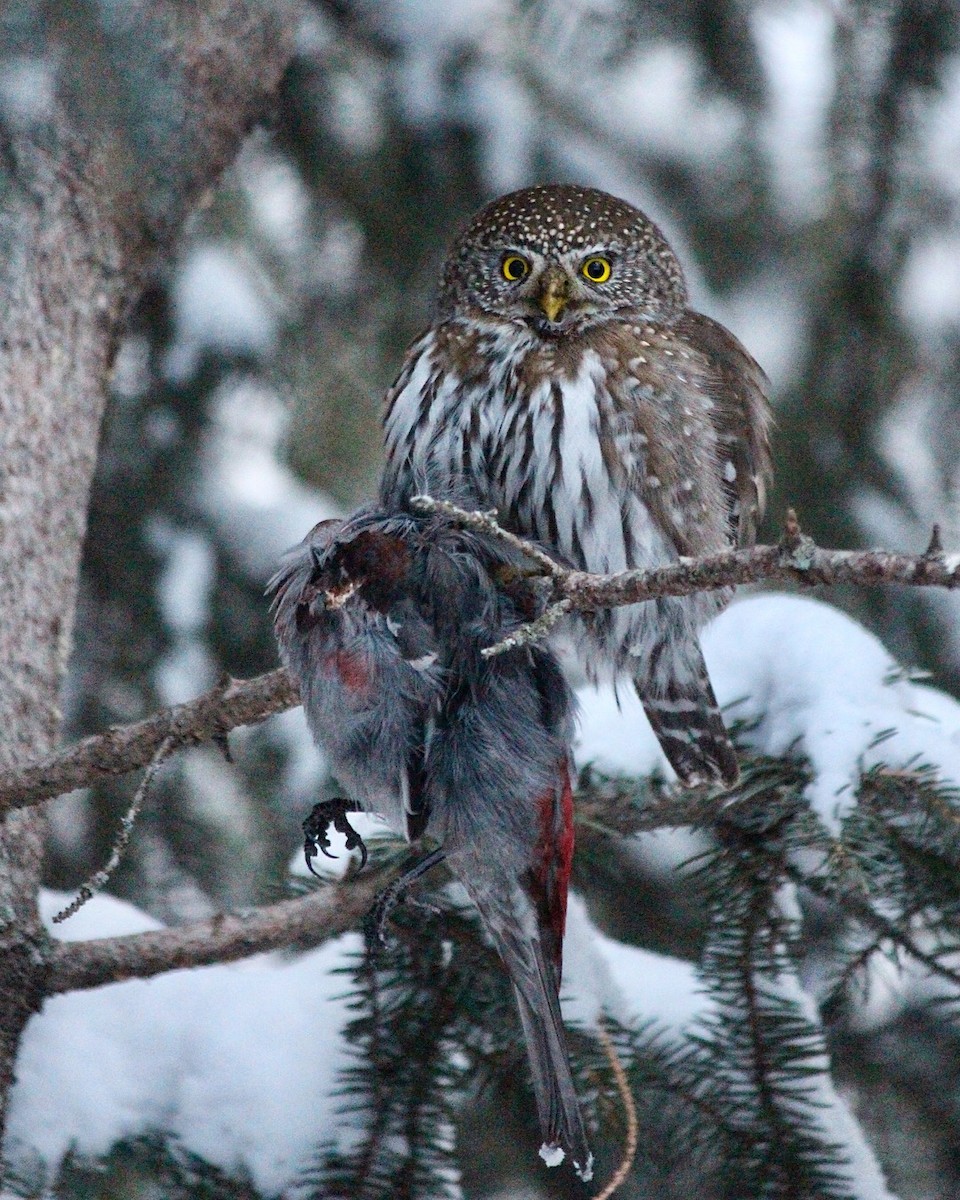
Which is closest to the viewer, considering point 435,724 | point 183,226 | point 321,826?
point 435,724

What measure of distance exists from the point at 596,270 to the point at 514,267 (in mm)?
158

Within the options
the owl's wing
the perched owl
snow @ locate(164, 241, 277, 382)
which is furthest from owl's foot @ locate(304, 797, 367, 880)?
snow @ locate(164, 241, 277, 382)

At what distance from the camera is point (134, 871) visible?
3078mm

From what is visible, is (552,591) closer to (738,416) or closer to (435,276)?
(738,416)


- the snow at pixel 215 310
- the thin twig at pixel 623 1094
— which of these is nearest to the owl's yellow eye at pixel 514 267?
the snow at pixel 215 310

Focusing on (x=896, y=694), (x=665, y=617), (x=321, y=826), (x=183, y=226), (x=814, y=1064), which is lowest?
(x=814, y=1064)

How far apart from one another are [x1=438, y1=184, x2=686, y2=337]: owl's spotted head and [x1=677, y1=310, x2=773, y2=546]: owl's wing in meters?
0.11

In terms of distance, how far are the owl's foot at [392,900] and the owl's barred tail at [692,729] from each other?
0.49 metres

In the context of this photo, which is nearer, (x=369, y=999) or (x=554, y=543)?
(x=369, y=999)

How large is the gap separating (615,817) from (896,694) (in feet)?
1.66

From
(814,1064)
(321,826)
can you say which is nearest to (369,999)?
(321,826)

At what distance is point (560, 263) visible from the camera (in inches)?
111

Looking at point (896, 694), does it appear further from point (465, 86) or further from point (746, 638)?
point (465, 86)

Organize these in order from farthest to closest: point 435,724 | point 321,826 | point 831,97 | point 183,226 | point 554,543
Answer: point 831,97
point 183,226
point 554,543
point 321,826
point 435,724
